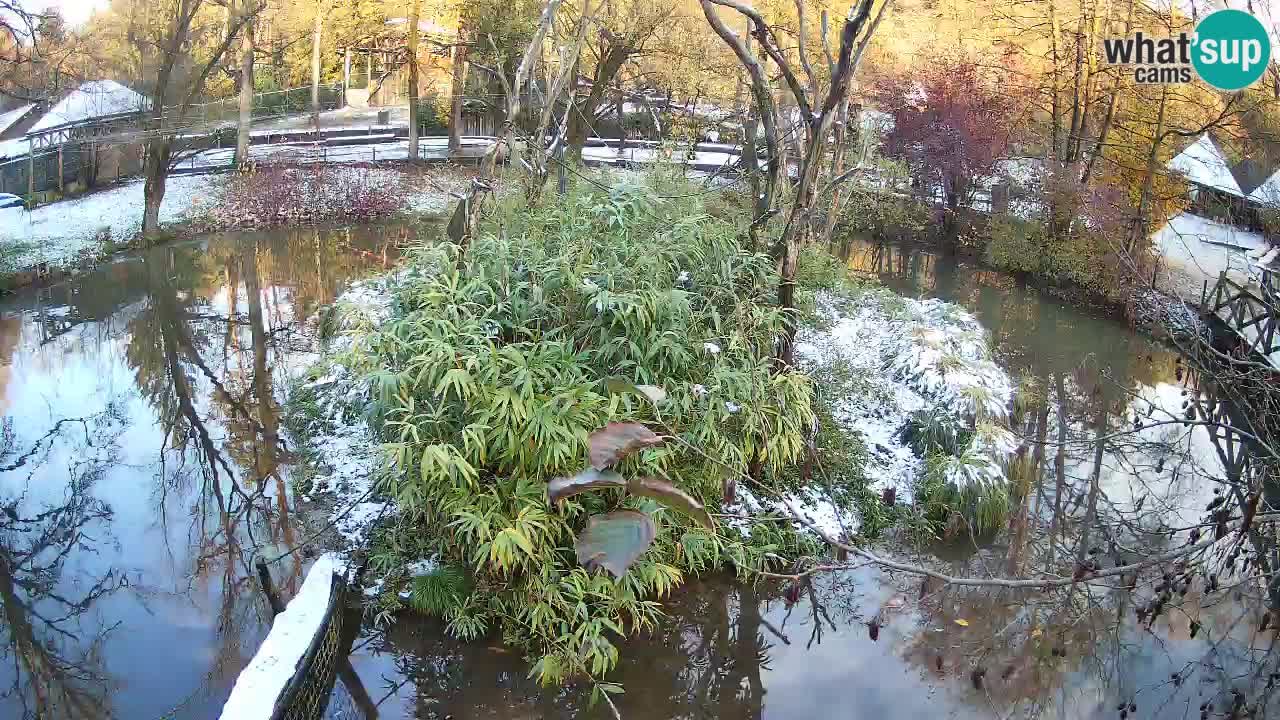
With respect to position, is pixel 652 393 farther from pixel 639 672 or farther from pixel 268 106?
pixel 268 106

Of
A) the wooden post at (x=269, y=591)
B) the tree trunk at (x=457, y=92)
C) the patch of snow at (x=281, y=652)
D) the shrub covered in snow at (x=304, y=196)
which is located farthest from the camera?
the tree trunk at (x=457, y=92)

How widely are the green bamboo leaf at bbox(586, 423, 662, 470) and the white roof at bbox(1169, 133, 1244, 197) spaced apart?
12880 mm

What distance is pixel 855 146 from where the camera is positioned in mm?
13492

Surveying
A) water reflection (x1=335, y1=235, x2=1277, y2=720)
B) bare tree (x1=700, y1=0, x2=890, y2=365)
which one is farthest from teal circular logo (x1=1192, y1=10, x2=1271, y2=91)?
water reflection (x1=335, y1=235, x2=1277, y2=720)

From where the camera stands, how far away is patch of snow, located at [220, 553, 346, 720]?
3.97 metres

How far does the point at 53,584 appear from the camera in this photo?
5770 millimetres

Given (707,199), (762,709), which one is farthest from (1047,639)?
(707,199)

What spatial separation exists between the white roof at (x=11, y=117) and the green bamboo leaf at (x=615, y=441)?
17.1 meters

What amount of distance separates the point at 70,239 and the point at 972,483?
11.9 metres

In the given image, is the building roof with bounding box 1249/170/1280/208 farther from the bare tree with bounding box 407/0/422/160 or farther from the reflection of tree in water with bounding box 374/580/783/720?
the bare tree with bounding box 407/0/422/160

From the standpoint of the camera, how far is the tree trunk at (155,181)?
12883 mm

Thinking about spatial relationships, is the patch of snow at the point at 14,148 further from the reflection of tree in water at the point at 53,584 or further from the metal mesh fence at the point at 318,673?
the metal mesh fence at the point at 318,673

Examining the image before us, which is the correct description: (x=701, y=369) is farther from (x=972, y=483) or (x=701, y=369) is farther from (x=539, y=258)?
(x=972, y=483)

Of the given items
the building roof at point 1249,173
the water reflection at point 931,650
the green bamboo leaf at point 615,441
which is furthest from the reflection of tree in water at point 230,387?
the building roof at point 1249,173
